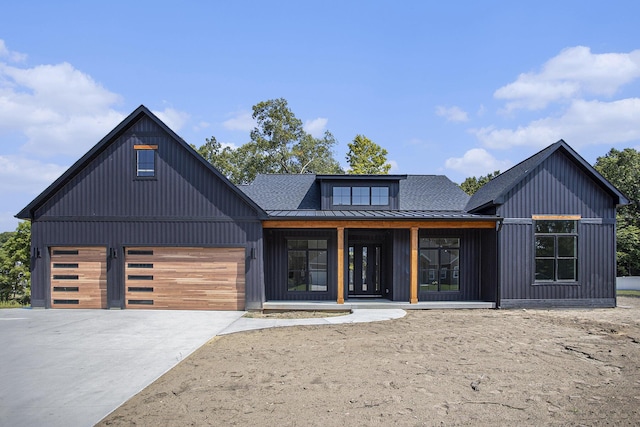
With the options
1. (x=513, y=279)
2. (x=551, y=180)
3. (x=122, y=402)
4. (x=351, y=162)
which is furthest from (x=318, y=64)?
Answer: (x=351, y=162)

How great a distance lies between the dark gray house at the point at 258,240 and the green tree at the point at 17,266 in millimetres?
21210

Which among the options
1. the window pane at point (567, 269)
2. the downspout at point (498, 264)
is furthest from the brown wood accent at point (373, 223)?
the window pane at point (567, 269)

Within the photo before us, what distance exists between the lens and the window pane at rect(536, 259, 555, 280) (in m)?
15.5

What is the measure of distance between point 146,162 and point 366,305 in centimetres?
878

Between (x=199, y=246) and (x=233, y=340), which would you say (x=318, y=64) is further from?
(x=233, y=340)

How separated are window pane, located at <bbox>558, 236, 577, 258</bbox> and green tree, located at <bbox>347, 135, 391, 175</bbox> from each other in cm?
2262

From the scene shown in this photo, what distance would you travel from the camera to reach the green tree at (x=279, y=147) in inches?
1522

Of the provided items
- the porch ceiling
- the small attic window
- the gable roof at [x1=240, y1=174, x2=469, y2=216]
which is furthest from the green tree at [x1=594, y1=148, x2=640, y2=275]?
the small attic window

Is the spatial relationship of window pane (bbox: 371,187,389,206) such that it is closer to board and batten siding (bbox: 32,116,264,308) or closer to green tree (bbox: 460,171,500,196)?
board and batten siding (bbox: 32,116,264,308)

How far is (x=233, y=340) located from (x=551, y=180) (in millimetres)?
12032

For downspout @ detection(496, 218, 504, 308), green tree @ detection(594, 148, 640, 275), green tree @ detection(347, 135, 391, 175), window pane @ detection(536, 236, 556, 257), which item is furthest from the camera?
green tree @ detection(347, 135, 391, 175)

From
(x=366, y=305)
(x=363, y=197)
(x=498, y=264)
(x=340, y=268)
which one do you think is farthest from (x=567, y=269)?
(x=340, y=268)

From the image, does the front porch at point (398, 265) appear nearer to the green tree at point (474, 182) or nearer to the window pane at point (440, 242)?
the window pane at point (440, 242)

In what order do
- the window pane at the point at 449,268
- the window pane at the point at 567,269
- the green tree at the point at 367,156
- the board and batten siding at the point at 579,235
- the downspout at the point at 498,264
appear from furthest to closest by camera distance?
the green tree at the point at 367,156, the window pane at the point at 449,268, the window pane at the point at 567,269, the board and batten siding at the point at 579,235, the downspout at the point at 498,264
